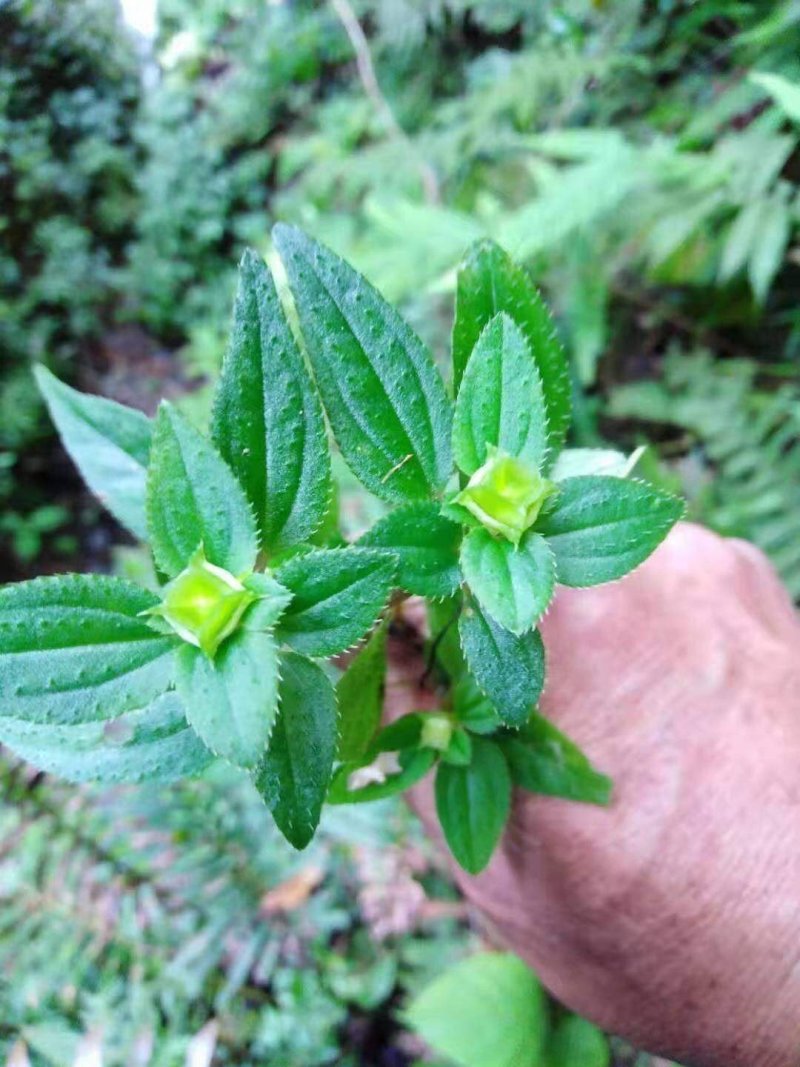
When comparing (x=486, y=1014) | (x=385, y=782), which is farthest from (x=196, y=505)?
(x=486, y=1014)

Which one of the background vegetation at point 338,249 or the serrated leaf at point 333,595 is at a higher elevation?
the serrated leaf at point 333,595

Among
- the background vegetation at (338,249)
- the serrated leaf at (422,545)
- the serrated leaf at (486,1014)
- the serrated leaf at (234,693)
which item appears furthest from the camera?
the background vegetation at (338,249)

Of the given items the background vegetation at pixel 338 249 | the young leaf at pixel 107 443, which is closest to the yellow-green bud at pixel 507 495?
the young leaf at pixel 107 443

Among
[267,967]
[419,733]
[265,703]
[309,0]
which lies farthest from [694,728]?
[309,0]

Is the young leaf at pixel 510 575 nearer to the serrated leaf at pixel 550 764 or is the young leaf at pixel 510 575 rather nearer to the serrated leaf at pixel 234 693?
the serrated leaf at pixel 234 693

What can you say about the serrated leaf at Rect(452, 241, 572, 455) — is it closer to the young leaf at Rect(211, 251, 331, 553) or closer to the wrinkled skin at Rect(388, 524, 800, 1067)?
the young leaf at Rect(211, 251, 331, 553)

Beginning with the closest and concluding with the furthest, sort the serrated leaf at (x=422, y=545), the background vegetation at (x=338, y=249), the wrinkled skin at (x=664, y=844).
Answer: the serrated leaf at (x=422, y=545) < the wrinkled skin at (x=664, y=844) < the background vegetation at (x=338, y=249)
